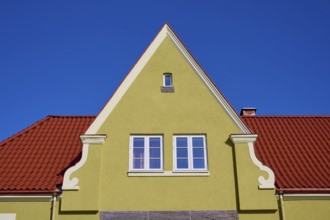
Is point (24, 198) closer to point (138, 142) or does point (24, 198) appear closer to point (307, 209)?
point (138, 142)

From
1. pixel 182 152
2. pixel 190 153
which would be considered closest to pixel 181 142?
pixel 182 152

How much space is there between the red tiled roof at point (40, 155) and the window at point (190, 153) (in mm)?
4711

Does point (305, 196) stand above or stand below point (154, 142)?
below

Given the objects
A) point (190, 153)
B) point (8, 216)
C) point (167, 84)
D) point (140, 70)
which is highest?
point (140, 70)

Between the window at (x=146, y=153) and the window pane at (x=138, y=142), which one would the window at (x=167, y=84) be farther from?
the window pane at (x=138, y=142)

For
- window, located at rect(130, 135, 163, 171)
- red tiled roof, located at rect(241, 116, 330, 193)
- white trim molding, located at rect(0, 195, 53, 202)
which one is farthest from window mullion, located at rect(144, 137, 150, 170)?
red tiled roof, located at rect(241, 116, 330, 193)

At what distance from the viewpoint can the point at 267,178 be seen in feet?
51.9

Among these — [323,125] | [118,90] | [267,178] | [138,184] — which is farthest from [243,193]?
[323,125]

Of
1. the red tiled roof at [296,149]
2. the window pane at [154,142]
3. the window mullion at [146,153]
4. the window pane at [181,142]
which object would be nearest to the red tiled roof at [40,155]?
the window mullion at [146,153]

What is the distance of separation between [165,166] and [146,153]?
0.95 metres

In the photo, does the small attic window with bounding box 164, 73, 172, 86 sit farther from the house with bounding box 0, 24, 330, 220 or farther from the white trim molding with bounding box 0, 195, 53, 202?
the white trim molding with bounding box 0, 195, 53, 202

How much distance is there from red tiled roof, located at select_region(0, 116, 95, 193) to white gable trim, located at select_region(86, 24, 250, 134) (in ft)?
8.35

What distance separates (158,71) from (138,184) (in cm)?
513

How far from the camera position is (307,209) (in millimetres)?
15906
